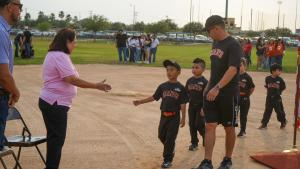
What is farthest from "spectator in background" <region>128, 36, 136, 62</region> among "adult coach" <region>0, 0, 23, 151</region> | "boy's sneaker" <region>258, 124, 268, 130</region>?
"adult coach" <region>0, 0, 23, 151</region>

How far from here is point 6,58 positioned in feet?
16.3

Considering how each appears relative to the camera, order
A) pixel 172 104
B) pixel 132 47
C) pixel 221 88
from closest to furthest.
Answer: pixel 221 88, pixel 172 104, pixel 132 47

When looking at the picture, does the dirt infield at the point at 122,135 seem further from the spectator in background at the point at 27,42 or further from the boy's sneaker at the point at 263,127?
the spectator in background at the point at 27,42

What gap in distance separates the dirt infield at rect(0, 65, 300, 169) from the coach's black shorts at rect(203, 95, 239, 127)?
828mm

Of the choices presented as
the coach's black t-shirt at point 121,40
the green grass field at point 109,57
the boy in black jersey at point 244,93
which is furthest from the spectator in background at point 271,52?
the boy in black jersey at point 244,93

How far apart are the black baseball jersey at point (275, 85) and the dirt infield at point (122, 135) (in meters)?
0.76

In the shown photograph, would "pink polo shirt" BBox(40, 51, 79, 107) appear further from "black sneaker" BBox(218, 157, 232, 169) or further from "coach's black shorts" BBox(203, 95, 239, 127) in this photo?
"black sneaker" BBox(218, 157, 232, 169)

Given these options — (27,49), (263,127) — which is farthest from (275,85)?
(27,49)

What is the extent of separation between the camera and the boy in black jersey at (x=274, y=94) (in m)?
10.6

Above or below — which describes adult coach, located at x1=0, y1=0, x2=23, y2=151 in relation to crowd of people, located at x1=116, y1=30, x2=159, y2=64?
above

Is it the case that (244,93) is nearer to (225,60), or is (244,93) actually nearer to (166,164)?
(225,60)

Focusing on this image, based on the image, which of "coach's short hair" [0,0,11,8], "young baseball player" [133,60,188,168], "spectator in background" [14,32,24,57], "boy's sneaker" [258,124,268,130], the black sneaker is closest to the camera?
"coach's short hair" [0,0,11,8]

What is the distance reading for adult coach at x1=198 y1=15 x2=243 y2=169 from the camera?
6.80 metres

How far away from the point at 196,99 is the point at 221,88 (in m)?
1.67
